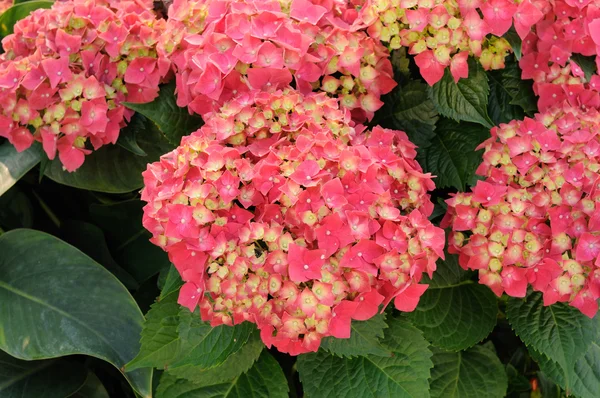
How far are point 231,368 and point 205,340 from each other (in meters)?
0.15

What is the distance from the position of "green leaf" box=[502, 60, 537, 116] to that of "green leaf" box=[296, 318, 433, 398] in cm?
41

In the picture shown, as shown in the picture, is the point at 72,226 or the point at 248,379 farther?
the point at 72,226

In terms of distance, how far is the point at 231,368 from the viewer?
41.6 inches

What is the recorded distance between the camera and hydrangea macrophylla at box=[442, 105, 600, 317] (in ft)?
2.95

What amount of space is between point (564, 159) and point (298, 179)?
40cm

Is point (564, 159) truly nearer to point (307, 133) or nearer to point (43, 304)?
point (307, 133)

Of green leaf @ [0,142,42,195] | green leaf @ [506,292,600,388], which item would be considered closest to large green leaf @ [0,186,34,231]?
green leaf @ [0,142,42,195]

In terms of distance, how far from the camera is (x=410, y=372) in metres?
0.98

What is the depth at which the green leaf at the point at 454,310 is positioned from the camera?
1.06m

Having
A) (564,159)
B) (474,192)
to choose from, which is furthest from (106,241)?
(564,159)

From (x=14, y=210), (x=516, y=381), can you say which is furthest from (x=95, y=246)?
(x=516, y=381)

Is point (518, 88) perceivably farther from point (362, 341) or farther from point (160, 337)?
point (160, 337)

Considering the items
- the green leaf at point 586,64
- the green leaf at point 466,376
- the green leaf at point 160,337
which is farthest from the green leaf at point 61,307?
the green leaf at point 586,64

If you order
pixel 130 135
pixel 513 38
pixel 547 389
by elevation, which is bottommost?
pixel 547 389
